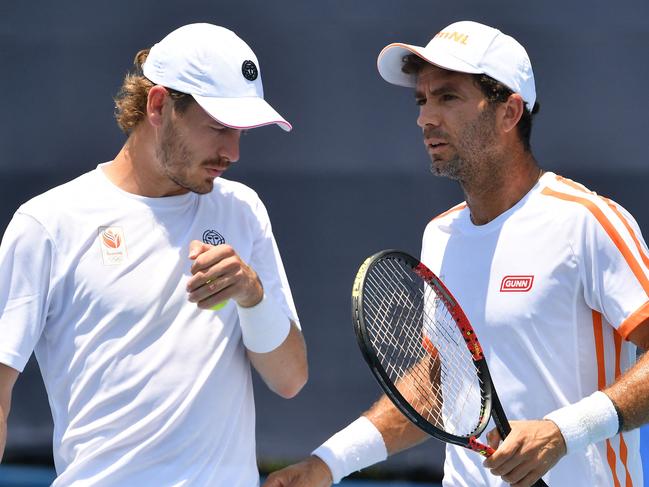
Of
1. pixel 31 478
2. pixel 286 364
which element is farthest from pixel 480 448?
pixel 31 478

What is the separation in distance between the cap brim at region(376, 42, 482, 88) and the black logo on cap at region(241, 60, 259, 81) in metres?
0.41

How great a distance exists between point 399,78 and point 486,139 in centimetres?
32

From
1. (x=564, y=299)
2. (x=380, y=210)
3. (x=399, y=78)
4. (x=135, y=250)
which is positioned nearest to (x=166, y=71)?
(x=135, y=250)

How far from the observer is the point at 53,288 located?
2516mm

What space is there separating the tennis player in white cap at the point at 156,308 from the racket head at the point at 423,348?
0.73 feet

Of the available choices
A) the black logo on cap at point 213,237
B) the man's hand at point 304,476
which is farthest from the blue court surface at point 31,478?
the black logo on cap at point 213,237

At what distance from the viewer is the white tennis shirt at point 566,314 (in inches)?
103

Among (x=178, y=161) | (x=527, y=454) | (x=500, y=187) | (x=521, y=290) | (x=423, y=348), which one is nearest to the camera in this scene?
(x=527, y=454)

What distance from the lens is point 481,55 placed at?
2.85 metres

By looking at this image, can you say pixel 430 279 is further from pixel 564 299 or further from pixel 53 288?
pixel 53 288

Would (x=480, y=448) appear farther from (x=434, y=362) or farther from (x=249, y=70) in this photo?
(x=249, y=70)

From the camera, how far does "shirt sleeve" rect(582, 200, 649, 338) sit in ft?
8.45

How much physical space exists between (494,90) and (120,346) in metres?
1.03

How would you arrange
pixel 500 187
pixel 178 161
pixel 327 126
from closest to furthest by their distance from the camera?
pixel 178 161 → pixel 500 187 → pixel 327 126
